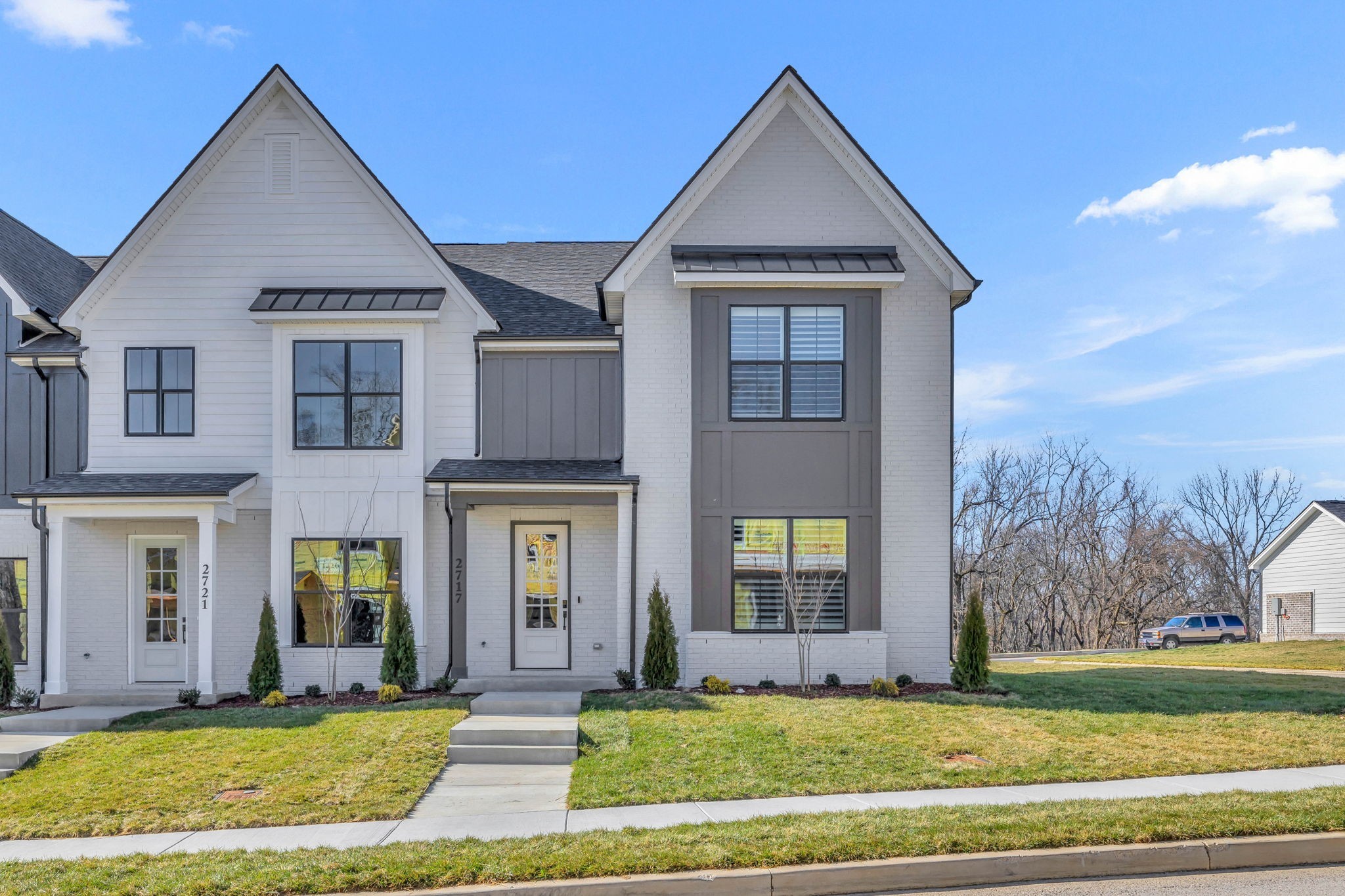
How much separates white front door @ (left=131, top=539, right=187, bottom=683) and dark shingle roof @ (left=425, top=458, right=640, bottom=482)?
460 cm

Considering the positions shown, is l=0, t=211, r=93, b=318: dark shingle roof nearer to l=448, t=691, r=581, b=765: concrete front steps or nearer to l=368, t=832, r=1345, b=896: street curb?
l=448, t=691, r=581, b=765: concrete front steps

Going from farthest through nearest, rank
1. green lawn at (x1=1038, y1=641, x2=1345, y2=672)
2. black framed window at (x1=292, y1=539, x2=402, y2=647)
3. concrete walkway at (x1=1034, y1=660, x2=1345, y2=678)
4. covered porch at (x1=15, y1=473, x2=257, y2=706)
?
1. green lawn at (x1=1038, y1=641, x2=1345, y2=672)
2. concrete walkway at (x1=1034, y1=660, x2=1345, y2=678)
3. black framed window at (x1=292, y1=539, x2=402, y2=647)
4. covered porch at (x1=15, y1=473, x2=257, y2=706)

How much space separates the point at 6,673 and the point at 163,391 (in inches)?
187

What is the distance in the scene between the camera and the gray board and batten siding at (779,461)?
1480 cm

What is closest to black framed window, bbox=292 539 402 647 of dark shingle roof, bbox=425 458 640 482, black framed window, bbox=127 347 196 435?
dark shingle roof, bbox=425 458 640 482

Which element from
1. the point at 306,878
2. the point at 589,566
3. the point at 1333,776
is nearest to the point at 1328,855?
the point at 1333,776

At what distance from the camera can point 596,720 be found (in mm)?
11852

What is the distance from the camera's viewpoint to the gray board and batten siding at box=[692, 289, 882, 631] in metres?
14.8

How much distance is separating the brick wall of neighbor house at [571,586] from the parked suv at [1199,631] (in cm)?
3112

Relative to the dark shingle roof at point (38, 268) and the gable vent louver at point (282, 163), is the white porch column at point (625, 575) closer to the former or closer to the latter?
the gable vent louver at point (282, 163)

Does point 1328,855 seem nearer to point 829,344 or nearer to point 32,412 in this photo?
point 829,344

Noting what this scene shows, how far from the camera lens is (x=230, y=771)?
9.77 meters

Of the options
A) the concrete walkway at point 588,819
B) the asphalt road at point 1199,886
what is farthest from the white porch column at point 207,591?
the asphalt road at point 1199,886

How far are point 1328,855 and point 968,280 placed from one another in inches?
379
